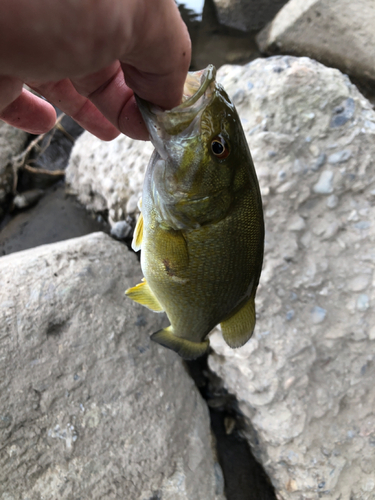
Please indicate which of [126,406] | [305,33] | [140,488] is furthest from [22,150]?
[305,33]

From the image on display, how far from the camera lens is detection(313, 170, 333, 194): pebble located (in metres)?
1.88

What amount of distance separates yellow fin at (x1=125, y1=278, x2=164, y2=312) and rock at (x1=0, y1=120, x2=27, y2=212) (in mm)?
1852

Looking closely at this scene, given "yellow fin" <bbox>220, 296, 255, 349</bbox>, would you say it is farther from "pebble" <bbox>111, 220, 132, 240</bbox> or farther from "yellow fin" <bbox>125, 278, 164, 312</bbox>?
"pebble" <bbox>111, 220, 132, 240</bbox>

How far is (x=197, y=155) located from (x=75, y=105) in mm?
931

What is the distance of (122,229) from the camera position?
2281 millimetres

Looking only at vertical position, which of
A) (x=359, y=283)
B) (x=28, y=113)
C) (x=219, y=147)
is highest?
(x=219, y=147)

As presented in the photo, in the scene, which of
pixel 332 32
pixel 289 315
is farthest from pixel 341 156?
pixel 332 32

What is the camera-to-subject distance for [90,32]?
68cm

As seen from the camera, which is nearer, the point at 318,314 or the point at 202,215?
the point at 202,215

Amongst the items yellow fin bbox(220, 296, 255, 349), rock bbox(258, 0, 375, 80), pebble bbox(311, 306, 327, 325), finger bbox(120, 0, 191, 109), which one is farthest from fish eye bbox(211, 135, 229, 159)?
rock bbox(258, 0, 375, 80)

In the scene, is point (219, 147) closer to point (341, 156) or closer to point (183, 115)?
point (183, 115)

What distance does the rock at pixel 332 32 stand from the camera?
3342 mm

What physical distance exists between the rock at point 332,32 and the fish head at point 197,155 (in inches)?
132

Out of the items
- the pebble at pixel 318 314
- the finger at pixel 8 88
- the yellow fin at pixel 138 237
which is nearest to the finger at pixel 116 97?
the finger at pixel 8 88
